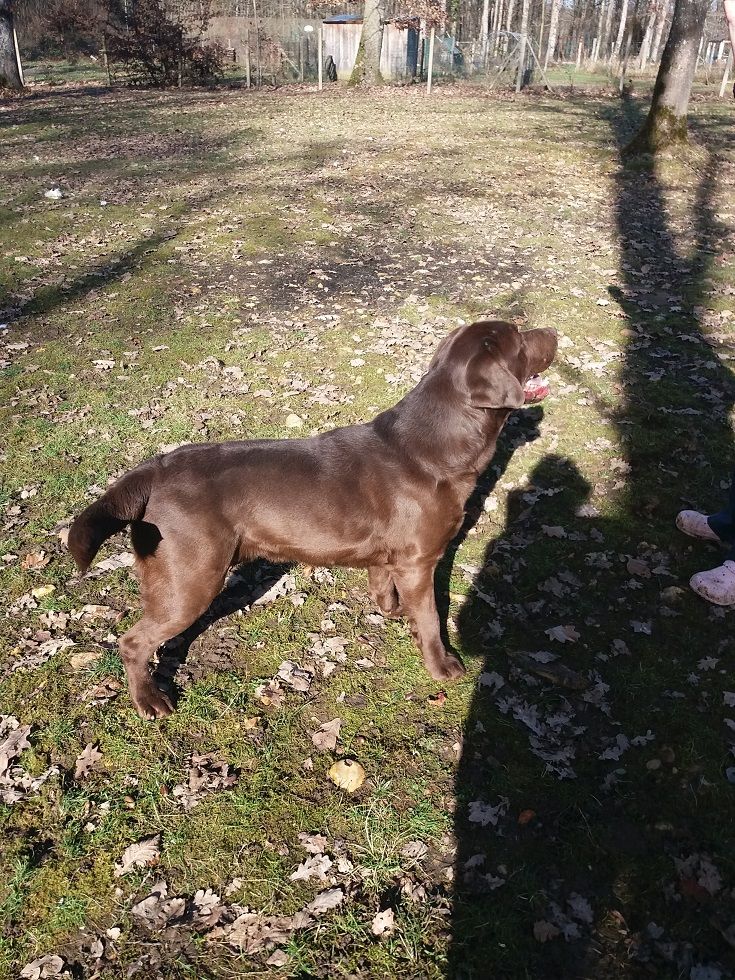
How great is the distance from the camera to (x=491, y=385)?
3527 millimetres

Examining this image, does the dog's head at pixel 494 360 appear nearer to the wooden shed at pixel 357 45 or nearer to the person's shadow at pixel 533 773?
the person's shadow at pixel 533 773

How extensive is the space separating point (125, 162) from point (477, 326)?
1362 centimetres

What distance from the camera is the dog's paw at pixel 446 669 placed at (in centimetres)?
376

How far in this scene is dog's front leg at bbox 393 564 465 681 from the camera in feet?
12.1

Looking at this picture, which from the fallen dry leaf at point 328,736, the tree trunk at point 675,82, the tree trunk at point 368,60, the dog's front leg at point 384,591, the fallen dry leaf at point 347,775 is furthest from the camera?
the tree trunk at point 368,60

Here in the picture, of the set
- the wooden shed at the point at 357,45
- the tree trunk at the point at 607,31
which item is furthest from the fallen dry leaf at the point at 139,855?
the tree trunk at the point at 607,31

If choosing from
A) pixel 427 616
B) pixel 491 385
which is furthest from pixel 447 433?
pixel 427 616

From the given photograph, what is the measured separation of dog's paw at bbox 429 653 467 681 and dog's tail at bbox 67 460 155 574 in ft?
6.00

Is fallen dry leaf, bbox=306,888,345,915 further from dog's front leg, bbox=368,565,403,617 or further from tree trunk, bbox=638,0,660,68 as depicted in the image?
tree trunk, bbox=638,0,660,68

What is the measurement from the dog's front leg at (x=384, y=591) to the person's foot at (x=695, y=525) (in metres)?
2.20

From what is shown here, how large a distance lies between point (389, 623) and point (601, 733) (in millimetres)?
1374

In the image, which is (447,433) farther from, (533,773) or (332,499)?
(533,773)

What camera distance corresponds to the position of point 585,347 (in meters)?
7.30

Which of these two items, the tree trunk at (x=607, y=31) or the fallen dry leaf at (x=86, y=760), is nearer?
the fallen dry leaf at (x=86, y=760)
